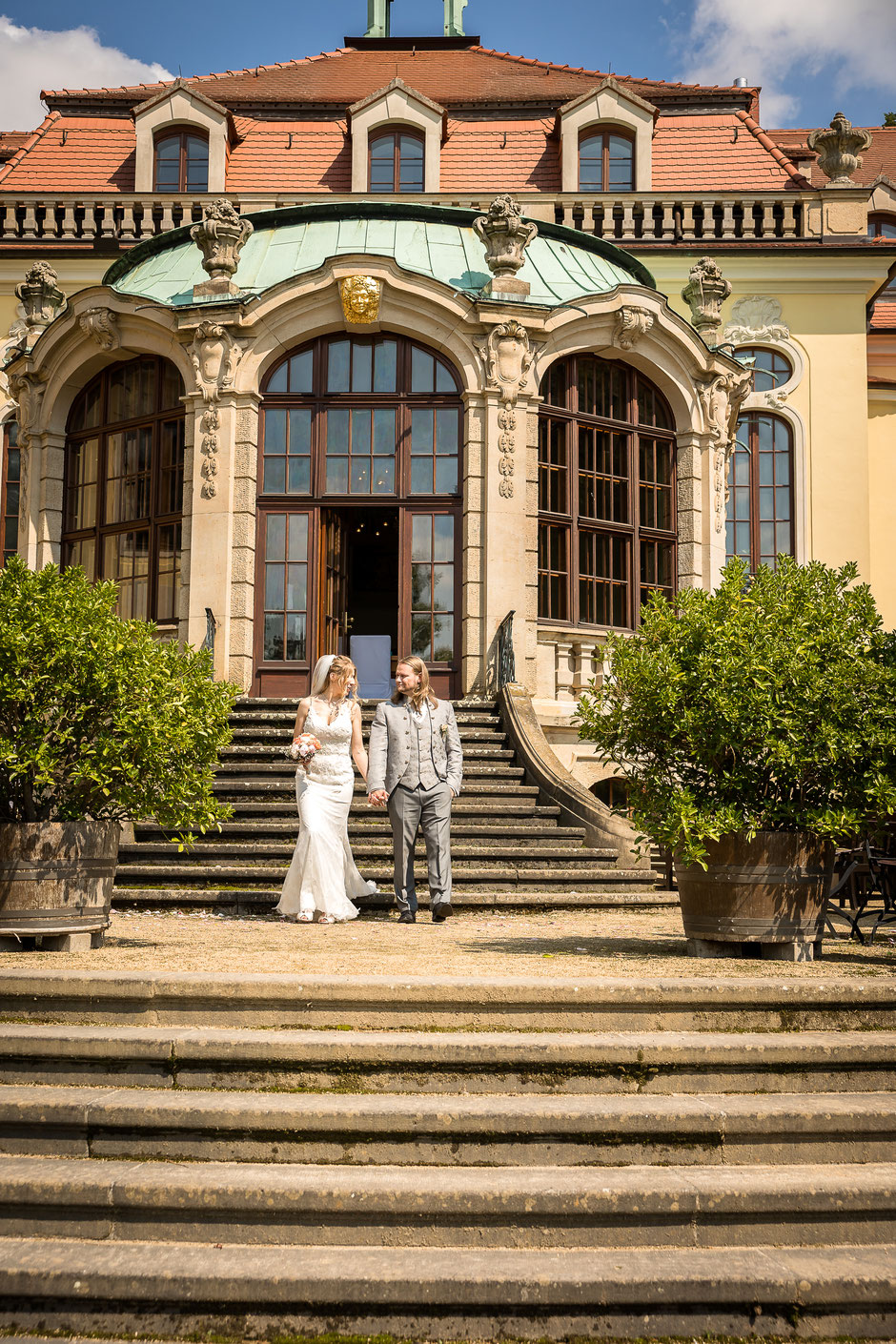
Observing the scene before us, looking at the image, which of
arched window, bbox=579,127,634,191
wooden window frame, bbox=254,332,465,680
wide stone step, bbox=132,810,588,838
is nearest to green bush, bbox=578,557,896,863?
wide stone step, bbox=132,810,588,838

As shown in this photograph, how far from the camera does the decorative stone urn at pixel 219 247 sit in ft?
54.2

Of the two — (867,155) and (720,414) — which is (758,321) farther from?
→ (867,155)

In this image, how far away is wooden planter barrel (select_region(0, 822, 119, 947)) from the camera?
7.00 m

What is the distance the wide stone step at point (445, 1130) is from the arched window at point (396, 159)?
2310 cm

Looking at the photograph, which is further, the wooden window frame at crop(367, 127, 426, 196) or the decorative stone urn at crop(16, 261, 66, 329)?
the wooden window frame at crop(367, 127, 426, 196)

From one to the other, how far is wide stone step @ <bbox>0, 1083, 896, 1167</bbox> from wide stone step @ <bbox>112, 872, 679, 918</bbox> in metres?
5.09

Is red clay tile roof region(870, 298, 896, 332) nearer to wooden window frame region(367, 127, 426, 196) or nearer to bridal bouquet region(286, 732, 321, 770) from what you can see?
wooden window frame region(367, 127, 426, 196)

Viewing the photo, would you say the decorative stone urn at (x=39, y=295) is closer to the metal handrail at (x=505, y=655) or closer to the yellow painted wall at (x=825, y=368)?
the metal handrail at (x=505, y=655)

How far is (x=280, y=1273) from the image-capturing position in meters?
4.01

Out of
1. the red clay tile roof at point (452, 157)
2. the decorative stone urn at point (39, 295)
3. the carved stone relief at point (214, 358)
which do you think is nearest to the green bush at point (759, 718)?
the carved stone relief at point (214, 358)

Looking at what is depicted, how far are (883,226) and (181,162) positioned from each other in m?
14.4

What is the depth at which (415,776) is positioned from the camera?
9648mm

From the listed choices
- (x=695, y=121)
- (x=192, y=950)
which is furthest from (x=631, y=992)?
(x=695, y=121)

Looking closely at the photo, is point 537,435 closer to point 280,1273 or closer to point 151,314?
point 151,314
